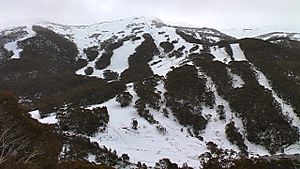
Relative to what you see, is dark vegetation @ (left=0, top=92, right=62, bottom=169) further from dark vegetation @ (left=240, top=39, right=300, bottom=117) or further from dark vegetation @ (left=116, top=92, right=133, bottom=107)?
dark vegetation @ (left=240, top=39, right=300, bottom=117)

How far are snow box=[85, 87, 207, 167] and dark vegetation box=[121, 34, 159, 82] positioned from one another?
3251 centimetres

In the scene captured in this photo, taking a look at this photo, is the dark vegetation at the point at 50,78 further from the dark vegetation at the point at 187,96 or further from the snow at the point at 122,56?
the snow at the point at 122,56

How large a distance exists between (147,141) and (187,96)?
589 inches

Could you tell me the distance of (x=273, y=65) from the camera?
2734 inches

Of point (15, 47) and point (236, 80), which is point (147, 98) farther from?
point (15, 47)

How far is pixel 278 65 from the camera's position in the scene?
69750 mm

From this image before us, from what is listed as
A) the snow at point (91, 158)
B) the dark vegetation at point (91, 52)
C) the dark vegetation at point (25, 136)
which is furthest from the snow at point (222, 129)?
the dark vegetation at point (91, 52)

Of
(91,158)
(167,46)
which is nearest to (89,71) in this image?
(167,46)

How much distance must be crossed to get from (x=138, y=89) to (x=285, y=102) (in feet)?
69.5

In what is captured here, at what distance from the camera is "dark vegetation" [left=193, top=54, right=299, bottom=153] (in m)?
50.3

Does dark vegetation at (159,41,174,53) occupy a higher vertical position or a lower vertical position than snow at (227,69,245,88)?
lower

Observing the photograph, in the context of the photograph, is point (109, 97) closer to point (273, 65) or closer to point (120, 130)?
point (120, 130)

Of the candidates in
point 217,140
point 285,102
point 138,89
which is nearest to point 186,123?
point 217,140

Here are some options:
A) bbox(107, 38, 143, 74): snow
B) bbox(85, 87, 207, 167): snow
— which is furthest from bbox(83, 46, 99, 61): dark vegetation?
bbox(85, 87, 207, 167): snow
